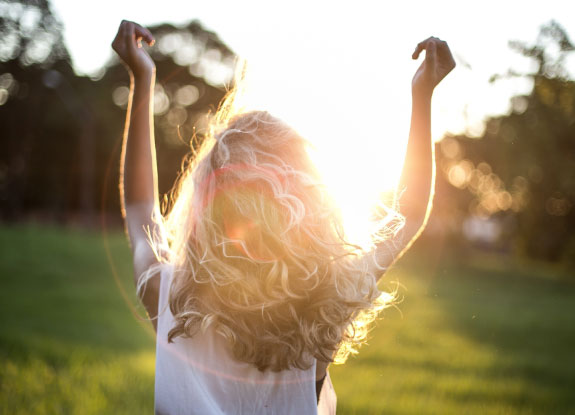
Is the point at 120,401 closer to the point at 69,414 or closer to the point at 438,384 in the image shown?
the point at 69,414

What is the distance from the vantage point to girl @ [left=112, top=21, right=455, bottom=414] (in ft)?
4.77

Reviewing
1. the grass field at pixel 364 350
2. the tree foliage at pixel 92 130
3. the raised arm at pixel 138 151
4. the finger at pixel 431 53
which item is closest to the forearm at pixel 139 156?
the raised arm at pixel 138 151

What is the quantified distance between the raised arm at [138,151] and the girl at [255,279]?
13 centimetres

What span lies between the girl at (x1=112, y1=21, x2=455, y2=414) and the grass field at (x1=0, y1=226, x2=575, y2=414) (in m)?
3.06

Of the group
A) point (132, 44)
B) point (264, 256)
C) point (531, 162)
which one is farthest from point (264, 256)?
point (531, 162)

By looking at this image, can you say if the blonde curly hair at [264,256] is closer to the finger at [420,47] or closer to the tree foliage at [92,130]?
the finger at [420,47]

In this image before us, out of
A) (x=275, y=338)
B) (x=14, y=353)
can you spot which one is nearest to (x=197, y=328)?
(x=275, y=338)

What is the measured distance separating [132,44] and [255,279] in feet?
2.51

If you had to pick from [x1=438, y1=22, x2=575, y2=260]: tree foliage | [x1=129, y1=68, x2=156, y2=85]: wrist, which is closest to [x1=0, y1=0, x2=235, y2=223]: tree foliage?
[x1=438, y1=22, x2=575, y2=260]: tree foliage

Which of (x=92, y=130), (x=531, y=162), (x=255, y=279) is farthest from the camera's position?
(x=92, y=130)

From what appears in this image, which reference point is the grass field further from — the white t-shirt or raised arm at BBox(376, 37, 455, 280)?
the white t-shirt

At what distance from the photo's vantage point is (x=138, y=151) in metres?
1.67

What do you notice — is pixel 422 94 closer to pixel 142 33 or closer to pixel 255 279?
pixel 255 279

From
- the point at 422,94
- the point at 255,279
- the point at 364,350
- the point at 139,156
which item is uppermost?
the point at 422,94
